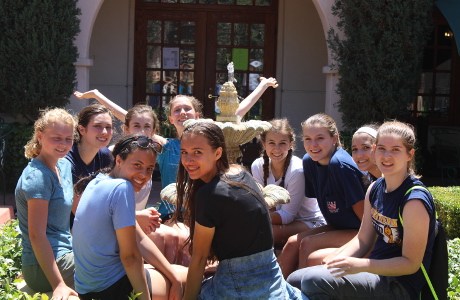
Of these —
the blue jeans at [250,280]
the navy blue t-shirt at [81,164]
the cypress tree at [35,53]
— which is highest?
the cypress tree at [35,53]

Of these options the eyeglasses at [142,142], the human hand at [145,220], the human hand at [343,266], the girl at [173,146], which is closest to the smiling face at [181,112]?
the girl at [173,146]

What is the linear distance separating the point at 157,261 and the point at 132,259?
0.95ft

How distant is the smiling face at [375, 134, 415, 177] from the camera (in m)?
3.21

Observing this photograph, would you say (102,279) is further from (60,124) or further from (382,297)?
(382,297)

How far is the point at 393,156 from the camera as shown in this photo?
3.21 metres

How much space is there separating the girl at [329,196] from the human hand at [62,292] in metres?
1.46

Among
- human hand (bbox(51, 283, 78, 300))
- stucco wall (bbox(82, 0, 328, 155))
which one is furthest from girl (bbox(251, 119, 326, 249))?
stucco wall (bbox(82, 0, 328, 155))

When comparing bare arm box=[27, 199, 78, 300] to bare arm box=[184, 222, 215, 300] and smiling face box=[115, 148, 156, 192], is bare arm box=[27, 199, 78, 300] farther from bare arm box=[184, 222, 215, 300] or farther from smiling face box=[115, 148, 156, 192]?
bare arm box=[184, 222, 215, 300]

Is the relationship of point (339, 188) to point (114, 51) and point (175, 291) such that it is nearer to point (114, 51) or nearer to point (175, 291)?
point (175, 291)

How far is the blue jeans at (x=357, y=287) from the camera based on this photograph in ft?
10.3

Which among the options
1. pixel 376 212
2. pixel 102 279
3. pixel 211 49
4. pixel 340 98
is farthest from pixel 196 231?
pixel 211 49

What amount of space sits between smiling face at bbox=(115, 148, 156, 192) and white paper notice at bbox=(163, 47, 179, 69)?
7.55 metres

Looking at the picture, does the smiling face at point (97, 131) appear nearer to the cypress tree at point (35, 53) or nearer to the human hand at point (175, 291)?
the human hand at point (175, 291)

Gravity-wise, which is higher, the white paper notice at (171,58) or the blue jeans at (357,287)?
the white paper notice at (171,58)
